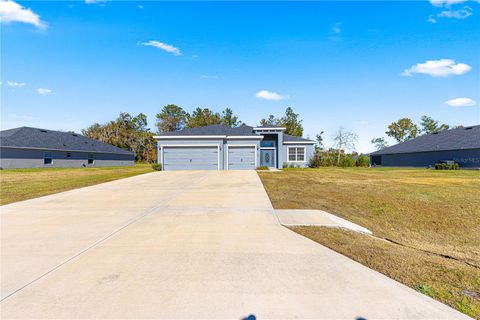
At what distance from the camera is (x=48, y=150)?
2695cm

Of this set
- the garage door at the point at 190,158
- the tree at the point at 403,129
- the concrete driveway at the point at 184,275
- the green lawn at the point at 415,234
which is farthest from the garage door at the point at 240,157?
the tree at the point at 403,129

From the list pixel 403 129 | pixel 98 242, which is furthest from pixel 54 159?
pixel 403 129

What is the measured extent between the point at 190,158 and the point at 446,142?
29309mm

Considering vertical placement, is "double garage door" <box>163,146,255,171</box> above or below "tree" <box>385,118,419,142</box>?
below

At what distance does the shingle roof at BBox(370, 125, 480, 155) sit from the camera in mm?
24344

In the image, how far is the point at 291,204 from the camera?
760 centimetres

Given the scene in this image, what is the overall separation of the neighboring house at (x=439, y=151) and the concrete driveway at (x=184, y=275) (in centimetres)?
2916

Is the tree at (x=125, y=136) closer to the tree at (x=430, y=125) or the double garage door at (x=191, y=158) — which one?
the double garage door at (x=191, y=158)

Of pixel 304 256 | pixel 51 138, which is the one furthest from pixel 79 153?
pixel 304 256

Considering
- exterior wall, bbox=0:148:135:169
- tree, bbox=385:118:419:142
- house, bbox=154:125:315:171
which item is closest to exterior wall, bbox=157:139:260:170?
house, bbox=154:125:315:171

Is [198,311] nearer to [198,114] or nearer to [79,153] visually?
[79,153]

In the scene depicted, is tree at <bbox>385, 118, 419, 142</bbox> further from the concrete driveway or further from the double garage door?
the concrete driveway

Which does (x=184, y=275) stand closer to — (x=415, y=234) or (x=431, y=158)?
(x=415, y=234)

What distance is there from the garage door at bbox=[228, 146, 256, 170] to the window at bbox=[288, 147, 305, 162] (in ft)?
19.4
